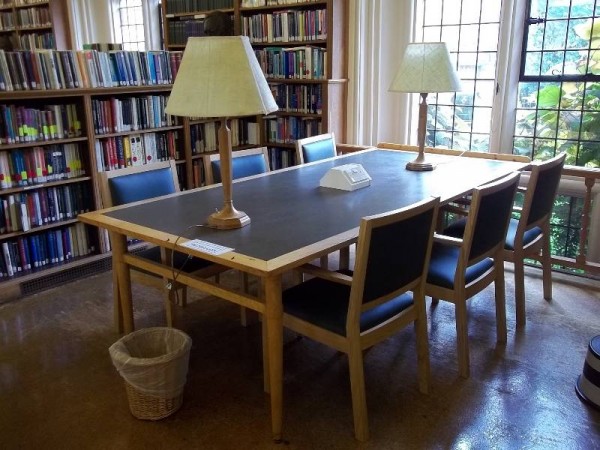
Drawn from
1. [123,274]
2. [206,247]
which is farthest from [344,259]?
[206,247]

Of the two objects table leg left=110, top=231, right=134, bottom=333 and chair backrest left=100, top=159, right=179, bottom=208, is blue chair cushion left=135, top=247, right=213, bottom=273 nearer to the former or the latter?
table leg left=110, top=231, right=134, bottom=333

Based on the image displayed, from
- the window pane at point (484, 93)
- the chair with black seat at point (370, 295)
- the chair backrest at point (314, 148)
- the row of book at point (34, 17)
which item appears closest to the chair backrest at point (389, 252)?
the chair with black seat at point (370, 295)

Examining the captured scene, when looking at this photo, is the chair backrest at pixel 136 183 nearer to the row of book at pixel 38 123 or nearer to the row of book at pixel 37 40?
the row of book at pixel 38 123

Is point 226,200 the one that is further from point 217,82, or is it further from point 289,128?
point 289,128

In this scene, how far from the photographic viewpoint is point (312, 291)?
7.21ft

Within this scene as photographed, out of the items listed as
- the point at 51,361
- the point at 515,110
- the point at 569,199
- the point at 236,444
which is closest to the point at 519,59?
the point at 515,110

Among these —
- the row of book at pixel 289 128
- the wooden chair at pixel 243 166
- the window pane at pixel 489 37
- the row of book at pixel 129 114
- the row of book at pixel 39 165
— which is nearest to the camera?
the wooden chair at pixel 243 166

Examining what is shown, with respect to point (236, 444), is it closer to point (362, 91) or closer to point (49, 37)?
point (362, 91)

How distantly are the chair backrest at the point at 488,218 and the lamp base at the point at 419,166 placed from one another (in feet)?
2.33

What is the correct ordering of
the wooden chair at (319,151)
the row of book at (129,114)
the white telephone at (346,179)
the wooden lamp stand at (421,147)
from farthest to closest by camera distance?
the row of book at (129,114) < the wooden chair at (319,151) < the wooden lamp stand at (421,147) < the white telephone at (346,179)

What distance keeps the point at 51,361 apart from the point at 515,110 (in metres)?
3.47

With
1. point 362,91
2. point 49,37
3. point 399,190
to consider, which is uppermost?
point 49,37

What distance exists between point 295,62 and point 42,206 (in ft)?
7.08

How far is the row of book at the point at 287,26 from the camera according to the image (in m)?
4.20
